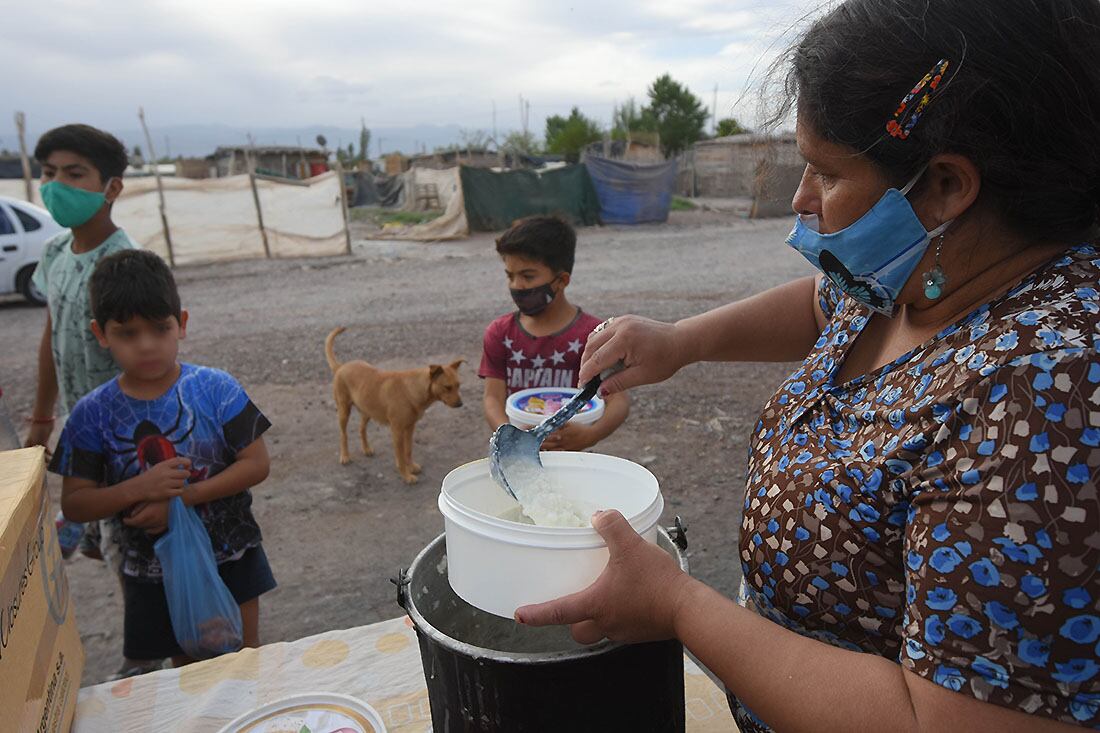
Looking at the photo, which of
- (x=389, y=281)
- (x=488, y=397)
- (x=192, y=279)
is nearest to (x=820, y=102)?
(x=488, y=397)

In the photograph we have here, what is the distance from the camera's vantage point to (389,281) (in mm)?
11477

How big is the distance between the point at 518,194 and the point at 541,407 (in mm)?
16155

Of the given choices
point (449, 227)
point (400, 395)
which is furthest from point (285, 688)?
point (449, 227)

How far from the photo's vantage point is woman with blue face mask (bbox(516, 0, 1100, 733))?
761 mm

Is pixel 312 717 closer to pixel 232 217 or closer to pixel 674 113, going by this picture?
pixel 232 217

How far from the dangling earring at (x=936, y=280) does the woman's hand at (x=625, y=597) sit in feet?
1.82

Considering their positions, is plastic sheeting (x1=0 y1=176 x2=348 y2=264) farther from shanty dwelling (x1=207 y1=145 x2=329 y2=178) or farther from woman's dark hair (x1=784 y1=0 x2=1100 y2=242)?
shanty dwelling (x1=207 y1=145 x2=329 y2=178)

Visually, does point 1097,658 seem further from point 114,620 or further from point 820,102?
point 114,620

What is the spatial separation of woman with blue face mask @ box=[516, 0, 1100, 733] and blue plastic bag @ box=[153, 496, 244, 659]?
4.80 ft

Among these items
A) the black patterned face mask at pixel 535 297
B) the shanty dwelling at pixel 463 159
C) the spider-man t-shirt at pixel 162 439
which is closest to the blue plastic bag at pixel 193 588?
the spider-man t-shirt at pixel 162 439

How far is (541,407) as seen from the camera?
263 cm

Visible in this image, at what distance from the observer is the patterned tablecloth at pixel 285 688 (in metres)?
1.64

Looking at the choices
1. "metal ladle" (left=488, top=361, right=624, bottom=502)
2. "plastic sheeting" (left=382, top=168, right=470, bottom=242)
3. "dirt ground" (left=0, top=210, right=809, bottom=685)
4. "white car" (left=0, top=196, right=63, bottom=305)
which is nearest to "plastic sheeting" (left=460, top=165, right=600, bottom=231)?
"plastic sheeting" (left=382, top=168, right=470, bottom=242)

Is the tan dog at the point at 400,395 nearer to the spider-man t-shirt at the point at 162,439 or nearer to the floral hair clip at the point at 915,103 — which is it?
the spider-man t-shirt at the point at 162,439
